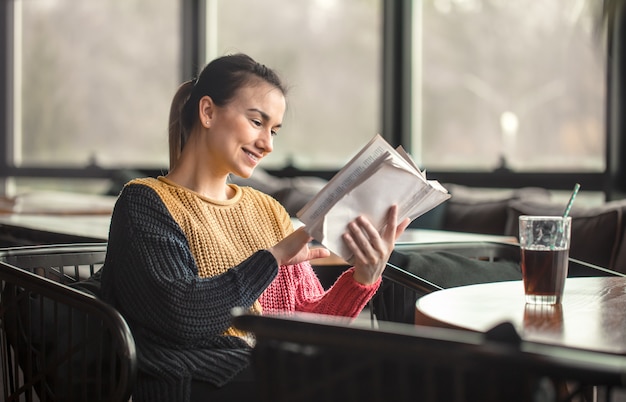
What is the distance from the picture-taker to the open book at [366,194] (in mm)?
1469

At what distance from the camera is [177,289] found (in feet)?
5.30

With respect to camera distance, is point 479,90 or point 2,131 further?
point 2,131

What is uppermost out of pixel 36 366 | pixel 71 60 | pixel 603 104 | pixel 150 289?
pixel 71 60

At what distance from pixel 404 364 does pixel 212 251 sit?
0.89 meters

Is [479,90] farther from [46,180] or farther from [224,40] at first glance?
[46,180]

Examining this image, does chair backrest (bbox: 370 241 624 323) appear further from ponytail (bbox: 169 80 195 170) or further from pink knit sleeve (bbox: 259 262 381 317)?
ponytail (bbox: 169 80 195 170)

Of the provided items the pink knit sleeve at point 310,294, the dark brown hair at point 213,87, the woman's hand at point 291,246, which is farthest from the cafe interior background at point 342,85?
the woman's hand at point 291,246

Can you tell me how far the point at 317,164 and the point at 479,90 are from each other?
1.43 meters

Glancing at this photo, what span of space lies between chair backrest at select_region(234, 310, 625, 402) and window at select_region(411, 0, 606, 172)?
11.2 ft

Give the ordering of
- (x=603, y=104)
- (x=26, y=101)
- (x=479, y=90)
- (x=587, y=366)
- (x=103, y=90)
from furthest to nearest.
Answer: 1. (x=26, y=101)
2. (x=103, y=90)
3. (x=479, y=90)
4. (x=603, y=104)
5. (x=587, y=366)

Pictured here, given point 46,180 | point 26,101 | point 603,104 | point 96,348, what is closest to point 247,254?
point 96,348

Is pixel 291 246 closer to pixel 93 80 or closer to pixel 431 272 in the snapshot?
pixel 431 272

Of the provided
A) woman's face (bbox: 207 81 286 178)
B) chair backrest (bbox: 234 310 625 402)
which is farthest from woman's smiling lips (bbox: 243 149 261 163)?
chair backrest (bbox: 234 310 625 402)

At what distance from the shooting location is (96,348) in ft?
5.23
